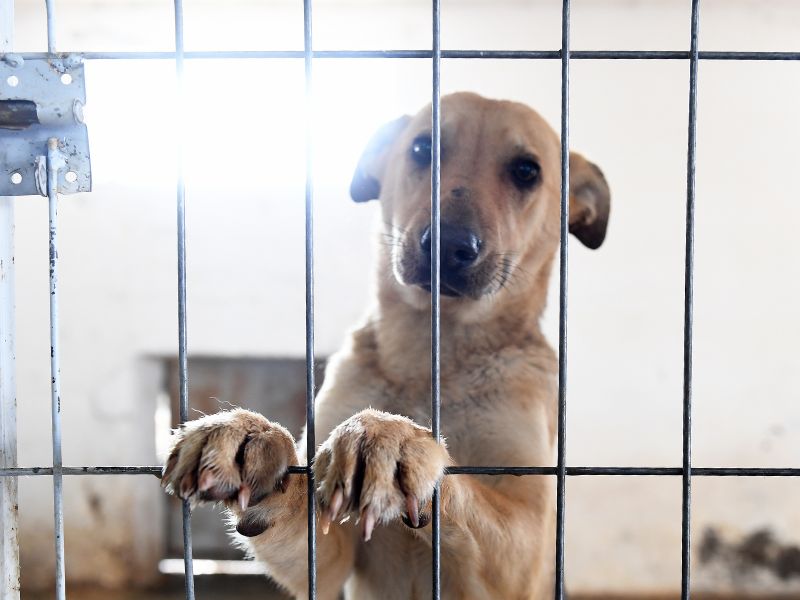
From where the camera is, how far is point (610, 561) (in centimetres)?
534

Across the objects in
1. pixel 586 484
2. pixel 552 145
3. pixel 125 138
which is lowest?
pixel 586 484

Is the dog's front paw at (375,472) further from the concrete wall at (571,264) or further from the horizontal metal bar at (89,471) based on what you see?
the concrete wall at (571,264)

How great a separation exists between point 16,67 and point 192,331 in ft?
14.5

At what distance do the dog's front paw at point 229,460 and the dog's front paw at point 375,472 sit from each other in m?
0.09

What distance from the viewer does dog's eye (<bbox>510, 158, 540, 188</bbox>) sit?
2.21 meters

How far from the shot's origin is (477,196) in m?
1.99

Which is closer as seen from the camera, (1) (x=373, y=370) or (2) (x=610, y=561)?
(1) (x=373, y=370)

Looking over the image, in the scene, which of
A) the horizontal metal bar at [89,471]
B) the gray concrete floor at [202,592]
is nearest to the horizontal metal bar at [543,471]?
the horizontal metal bar at [89,471]

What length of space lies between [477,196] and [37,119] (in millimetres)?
1120

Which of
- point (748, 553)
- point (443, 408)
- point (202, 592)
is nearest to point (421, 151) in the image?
point (443, 408)

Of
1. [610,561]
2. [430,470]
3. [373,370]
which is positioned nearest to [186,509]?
[430,470]

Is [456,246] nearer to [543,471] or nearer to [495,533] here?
[495,533]

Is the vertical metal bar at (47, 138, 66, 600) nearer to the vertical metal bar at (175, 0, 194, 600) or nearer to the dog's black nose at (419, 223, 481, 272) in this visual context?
the vertical metal bar at (175, 0, 194, 600)

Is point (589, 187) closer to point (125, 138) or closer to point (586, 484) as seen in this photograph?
point (586, 484)
